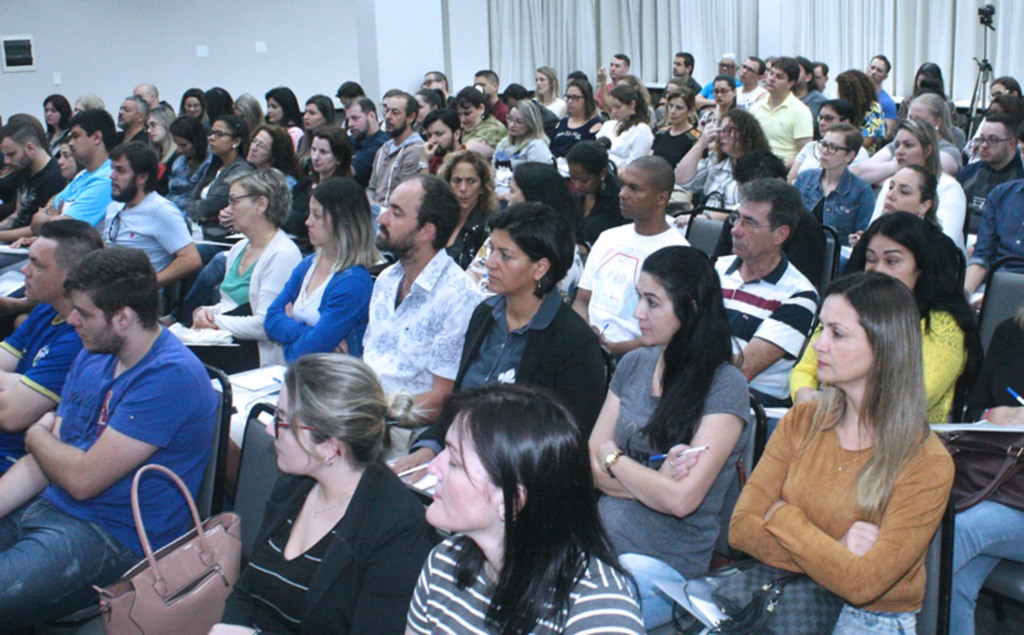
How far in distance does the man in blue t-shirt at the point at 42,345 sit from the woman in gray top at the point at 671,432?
1.69m

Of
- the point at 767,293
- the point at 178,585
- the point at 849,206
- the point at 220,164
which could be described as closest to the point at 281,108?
the point at 220,164

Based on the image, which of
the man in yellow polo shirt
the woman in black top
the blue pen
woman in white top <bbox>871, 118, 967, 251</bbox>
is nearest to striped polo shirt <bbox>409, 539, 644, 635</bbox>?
the blue pen

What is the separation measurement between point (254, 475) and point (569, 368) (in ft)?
2.83

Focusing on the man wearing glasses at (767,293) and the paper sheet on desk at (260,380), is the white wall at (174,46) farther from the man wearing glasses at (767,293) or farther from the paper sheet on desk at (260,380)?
the man wearing glasses at (767,293)

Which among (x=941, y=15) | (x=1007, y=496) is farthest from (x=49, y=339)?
(x=941, y=15)

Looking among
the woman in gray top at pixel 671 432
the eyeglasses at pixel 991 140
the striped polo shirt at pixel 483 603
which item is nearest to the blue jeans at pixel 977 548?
the woman in gray top at pixel 671 432

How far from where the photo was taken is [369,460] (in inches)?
70.7

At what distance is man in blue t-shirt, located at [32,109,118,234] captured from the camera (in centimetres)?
489

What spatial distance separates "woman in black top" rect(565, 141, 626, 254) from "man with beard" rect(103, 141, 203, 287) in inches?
78.4

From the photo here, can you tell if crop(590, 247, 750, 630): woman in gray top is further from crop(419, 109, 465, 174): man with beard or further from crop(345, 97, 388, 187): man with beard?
crop(345, 97, 388, 187): man with beard

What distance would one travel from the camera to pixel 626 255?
3.36 meters

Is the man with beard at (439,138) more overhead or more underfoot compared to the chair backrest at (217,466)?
more overhead

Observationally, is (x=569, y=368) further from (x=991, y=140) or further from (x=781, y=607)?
(x=991, y=140)

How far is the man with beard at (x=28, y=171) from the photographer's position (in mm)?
5703
